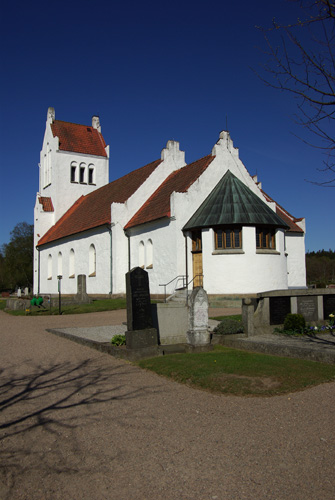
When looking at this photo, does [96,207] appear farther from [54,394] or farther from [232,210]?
[54,394]

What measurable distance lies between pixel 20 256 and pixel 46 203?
2434 cm

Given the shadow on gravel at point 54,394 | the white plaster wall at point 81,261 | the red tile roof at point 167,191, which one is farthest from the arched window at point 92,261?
the shadow on gravel at point 54,394

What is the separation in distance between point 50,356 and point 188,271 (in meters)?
14.2

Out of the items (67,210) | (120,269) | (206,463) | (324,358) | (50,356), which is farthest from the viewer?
(67,210)

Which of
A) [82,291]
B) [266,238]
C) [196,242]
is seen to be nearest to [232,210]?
[266,238]

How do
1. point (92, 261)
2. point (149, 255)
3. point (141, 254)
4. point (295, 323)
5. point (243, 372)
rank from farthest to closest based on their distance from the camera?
point (92, 261), point (141, 254), point (149, 255), point (295, 323), point (243, 372)

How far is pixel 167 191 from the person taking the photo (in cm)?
2791

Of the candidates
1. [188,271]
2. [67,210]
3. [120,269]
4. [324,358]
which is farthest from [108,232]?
[324,358]

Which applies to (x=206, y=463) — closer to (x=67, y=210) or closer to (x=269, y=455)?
(x=269, y=455)

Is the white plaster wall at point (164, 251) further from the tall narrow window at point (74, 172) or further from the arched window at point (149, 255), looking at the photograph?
the tall narrow window at point (74, 172)

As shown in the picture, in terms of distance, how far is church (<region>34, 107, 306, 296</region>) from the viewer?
22969 mm

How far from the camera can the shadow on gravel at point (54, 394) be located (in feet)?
19.3

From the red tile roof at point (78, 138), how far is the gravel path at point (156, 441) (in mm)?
36175

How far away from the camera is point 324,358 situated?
8.70m
